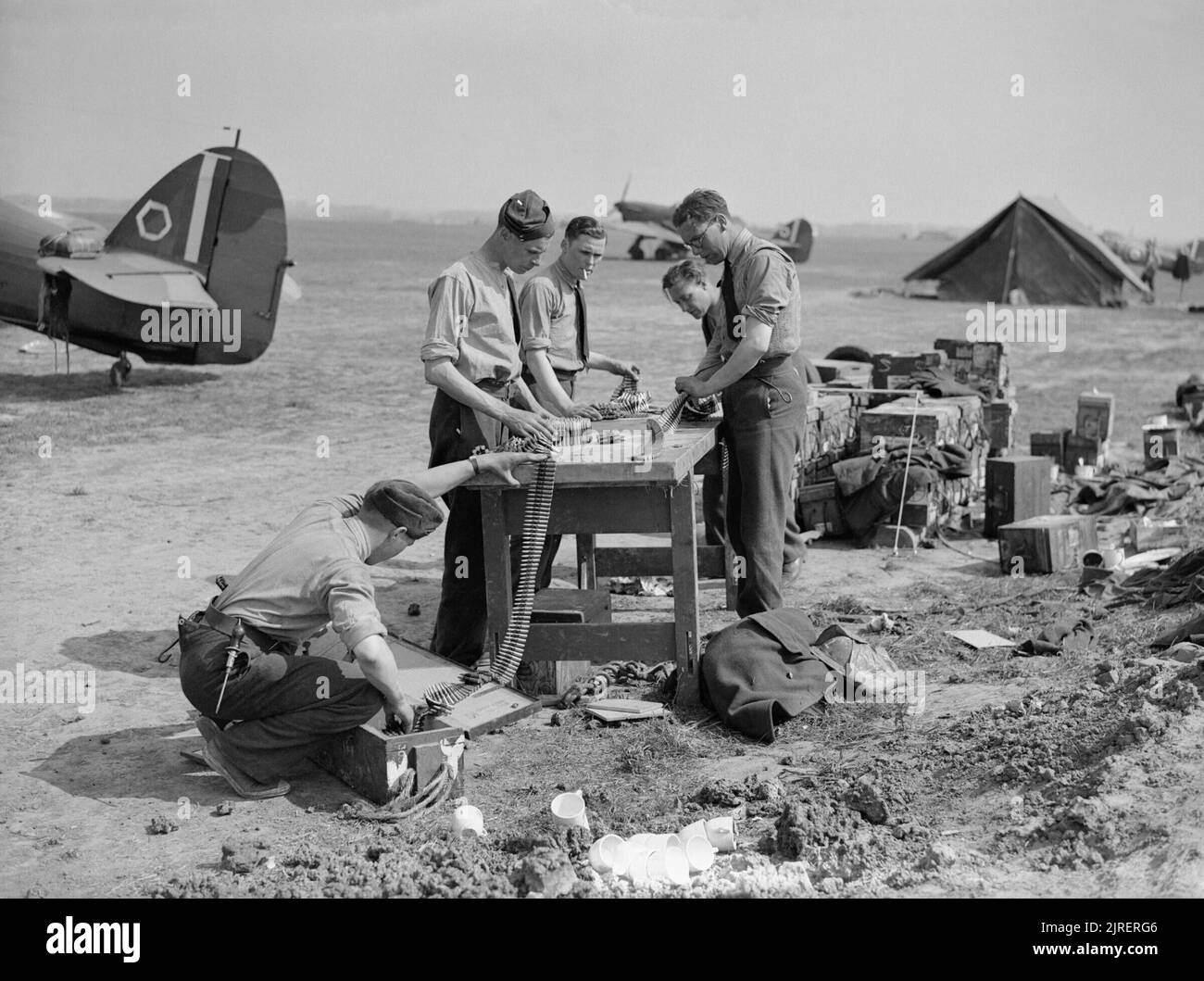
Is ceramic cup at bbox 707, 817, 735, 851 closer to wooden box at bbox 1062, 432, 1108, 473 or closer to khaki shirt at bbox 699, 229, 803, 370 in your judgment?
khaki shirt at bbox 699, 229, 803, 370

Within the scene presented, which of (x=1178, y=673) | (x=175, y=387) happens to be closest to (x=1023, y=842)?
(x=1178, y=673)

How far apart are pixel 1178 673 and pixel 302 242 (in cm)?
5436

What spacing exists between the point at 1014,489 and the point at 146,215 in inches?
492

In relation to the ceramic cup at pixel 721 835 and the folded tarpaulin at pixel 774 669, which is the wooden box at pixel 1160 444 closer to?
the folded tarpaulin at pixel 774 669

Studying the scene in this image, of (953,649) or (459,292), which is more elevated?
(459,292)

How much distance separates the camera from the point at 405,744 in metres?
4.81

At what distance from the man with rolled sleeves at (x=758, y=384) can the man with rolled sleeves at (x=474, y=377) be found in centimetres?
81

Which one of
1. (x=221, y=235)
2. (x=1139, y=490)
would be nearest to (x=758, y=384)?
(x=1139, y=490)

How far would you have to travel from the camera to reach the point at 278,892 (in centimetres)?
408

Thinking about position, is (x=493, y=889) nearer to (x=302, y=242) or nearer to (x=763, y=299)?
(x=763, y=299)

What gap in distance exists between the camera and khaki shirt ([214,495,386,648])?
4.55 metres

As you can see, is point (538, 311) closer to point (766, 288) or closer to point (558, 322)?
point (558, 322)


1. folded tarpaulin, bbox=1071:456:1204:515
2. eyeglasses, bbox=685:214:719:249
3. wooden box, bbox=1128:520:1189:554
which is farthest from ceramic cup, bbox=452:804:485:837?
folded tarpaulin, bbox=1071:456:1204:515

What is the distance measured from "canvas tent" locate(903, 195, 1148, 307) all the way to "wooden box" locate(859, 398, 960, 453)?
63.0 feet
